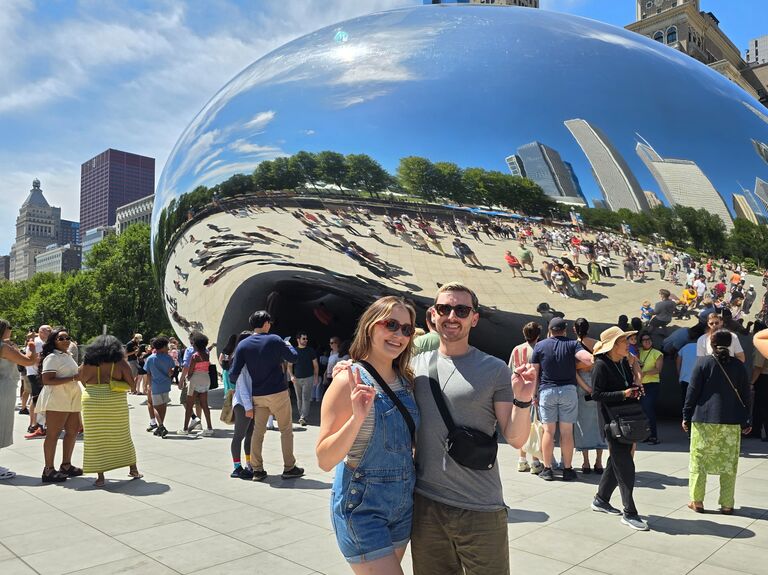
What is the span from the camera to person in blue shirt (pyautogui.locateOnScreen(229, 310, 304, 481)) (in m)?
5.69

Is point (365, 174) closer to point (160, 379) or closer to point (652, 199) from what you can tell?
point (652, 199)

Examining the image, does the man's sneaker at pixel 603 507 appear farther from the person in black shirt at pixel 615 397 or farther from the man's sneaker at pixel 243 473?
the man's sneaker at pixel 243 473

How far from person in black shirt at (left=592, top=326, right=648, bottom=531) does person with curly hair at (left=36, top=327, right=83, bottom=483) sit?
4925mm

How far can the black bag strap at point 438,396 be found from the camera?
2.16m

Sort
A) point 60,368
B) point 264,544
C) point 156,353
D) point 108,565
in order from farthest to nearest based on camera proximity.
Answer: point 156,353
point 60,368
point 264,544
point 108,565

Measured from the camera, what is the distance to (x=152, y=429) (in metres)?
8.77

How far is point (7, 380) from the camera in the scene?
6.05 m

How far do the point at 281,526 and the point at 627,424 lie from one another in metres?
2.53

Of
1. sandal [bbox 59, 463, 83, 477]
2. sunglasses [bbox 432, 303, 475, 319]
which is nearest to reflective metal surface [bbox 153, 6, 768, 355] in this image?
sandal [bbox 59, 463, 83, 477]

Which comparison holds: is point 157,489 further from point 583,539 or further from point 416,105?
point 416,105

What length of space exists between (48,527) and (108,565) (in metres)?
1.10

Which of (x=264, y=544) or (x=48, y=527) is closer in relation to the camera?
→ (x=264, y=544)

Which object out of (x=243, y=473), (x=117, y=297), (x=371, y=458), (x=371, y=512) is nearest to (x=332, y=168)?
(x=243, y=473)

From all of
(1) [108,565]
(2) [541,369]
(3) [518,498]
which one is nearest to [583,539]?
(3) [518,498]
